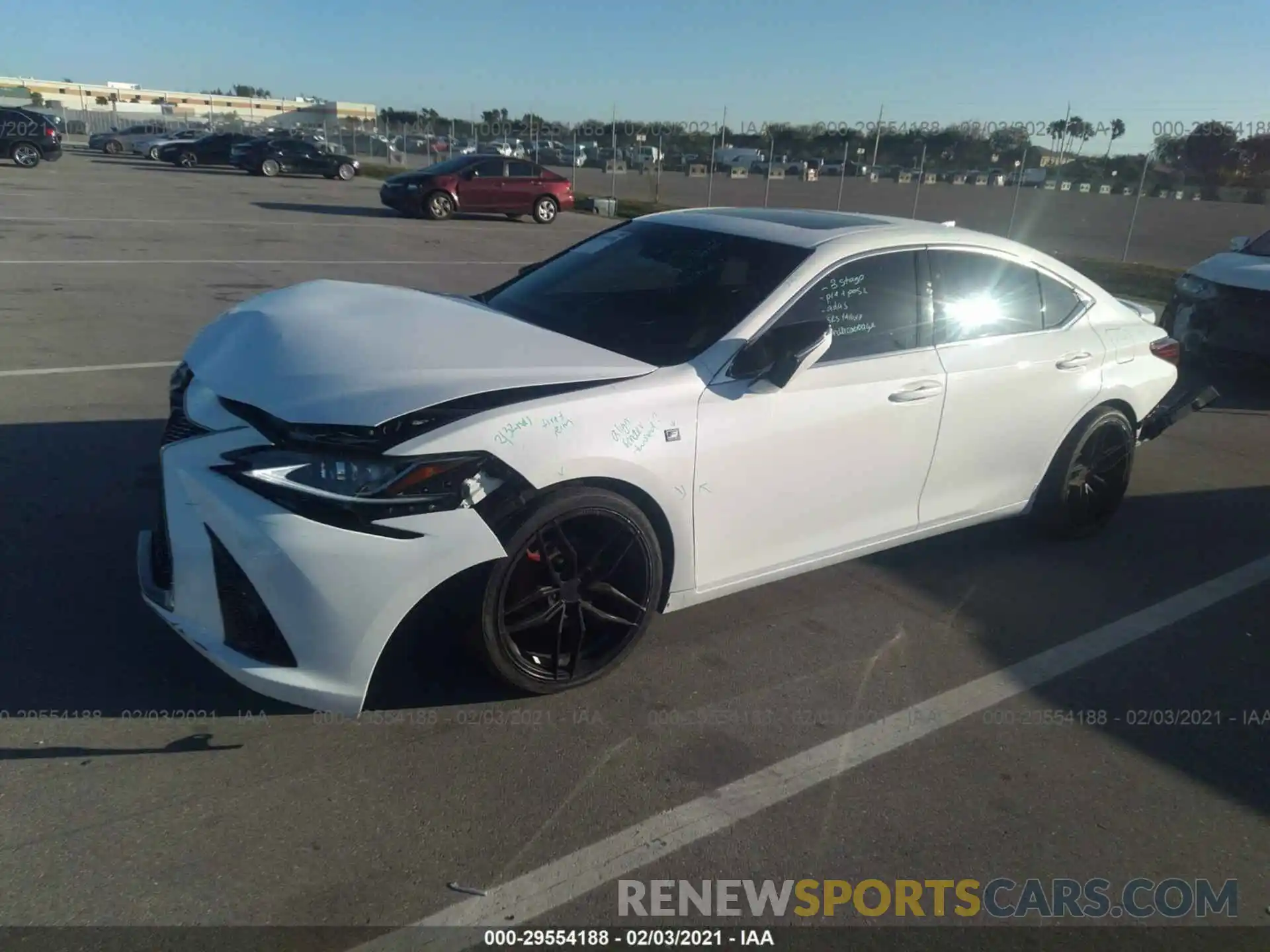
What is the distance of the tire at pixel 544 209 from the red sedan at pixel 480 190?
0.05ft

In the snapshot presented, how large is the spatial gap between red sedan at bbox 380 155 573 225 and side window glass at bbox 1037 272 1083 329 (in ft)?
63.5

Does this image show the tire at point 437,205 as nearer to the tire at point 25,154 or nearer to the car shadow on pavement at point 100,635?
the tire at point 25,154

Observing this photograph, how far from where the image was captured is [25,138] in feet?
94.5

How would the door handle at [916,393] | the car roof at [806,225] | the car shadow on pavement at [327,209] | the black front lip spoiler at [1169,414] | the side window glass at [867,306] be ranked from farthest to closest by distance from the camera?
the car shadow on pavement at [327,209], the black front lip spoiler at [1169,414], the car roof at [806,225], the door handle at [916,393], the side window glass at [867,306]

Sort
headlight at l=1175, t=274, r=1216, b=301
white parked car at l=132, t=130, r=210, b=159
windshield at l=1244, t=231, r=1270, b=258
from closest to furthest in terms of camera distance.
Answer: headlight at l=1175, t=274, r=1216, b=301 < windshield at l=1244, t=231, r=1270, b=258 < white parked car at l=132, t=130, r=210, b=159

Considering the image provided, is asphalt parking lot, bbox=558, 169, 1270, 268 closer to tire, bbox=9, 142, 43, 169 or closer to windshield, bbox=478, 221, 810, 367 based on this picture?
tire, bbox=9, 142, 43, 169

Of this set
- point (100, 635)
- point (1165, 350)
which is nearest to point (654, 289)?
point (100, 635)

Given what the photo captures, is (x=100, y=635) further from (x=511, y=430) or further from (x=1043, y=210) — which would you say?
(x=1043, y=210)

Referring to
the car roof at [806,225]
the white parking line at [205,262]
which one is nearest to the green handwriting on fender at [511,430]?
the car roof at [806,225]

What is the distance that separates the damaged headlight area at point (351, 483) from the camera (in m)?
2.89

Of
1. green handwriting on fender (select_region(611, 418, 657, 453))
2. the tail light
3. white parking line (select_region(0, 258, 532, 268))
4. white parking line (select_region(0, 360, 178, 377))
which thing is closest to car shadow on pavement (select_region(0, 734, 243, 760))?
green handwriting on fender (select_region(611, 418, 657, 453))

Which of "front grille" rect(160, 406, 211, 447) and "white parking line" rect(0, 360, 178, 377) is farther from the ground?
"front grille" rect(160, 406, 211, 447)

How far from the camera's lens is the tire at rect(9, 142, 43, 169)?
1134 inches

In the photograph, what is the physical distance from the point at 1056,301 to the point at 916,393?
135 cm
